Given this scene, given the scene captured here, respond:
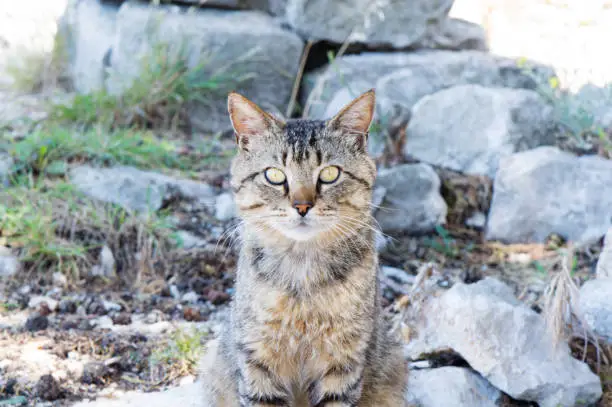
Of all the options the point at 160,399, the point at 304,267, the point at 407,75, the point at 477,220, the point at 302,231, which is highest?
the point at 407,75

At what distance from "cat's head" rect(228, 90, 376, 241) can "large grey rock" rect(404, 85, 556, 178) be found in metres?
2.71

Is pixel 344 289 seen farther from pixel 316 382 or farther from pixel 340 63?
pixel 340 63

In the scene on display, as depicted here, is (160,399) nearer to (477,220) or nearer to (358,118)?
(358,118)

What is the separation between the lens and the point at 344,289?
2.67 m

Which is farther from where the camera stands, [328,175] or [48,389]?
[48,389]

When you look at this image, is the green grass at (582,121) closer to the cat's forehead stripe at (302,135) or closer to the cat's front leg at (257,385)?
the cat's forehead stripe at (302,135)

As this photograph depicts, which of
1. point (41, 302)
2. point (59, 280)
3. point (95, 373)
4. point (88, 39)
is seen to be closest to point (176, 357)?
point (95, 373)

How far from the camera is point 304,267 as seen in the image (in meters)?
2.69

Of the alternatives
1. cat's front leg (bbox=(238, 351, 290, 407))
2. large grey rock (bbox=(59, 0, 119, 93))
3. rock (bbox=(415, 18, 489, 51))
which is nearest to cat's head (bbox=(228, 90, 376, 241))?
cat's front leg (bbox=(238, 351, 290, 407))

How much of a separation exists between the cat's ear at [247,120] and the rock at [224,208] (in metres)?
2.16

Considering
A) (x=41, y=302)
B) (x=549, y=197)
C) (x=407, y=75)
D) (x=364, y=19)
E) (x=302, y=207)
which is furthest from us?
(x=364, y=19)

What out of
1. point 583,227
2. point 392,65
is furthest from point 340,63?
point 583,227

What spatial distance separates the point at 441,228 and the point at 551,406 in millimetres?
1911

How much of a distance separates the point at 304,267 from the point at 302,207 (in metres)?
0.25
